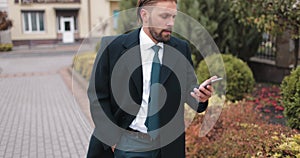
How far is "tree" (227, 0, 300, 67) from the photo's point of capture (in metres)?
5.93

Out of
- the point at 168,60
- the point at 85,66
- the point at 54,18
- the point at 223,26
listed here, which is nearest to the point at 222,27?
the point at 223,26

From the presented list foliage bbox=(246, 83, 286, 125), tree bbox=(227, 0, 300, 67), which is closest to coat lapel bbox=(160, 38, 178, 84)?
foliage bbox=(246, 83, 286, 125)

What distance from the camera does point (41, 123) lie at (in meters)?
6.54

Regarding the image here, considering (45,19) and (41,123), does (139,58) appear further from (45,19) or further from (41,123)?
(45,19)

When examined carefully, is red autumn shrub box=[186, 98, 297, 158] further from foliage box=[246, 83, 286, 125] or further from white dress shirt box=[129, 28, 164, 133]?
white dress shirt box=[129, 28, 164, 133]

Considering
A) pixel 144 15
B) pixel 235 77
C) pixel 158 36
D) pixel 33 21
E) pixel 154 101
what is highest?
pixel 144 15

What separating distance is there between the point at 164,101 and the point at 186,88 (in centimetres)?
20

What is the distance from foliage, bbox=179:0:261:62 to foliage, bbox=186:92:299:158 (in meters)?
3.99

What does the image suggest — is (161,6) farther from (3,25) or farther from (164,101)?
(3,25)

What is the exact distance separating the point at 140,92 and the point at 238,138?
6.36 feet

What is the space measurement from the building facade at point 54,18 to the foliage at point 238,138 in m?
25.7

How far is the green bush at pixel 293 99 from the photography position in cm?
413

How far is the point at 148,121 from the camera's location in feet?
6.82

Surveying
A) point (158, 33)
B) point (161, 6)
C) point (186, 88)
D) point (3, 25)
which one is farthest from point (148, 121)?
point (3, 25)
